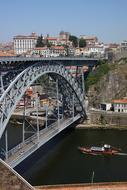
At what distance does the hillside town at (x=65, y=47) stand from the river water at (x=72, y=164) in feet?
68.3

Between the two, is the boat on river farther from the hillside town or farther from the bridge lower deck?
the hillside town

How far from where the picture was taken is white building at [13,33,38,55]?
88.1 meters

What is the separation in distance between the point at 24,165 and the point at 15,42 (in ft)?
226

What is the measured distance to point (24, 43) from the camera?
8838cm

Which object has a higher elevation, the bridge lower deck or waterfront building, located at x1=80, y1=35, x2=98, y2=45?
waterfront building, located at x1=80, y1=35, x2=98, y2=45

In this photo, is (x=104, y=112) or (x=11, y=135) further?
(x=104, y=112)

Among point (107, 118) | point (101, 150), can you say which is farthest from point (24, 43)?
point (101, 150)

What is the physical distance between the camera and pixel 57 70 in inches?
1195

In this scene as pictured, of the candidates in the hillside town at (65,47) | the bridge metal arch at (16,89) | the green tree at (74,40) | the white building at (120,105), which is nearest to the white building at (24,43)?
the hillside town at (65,47)

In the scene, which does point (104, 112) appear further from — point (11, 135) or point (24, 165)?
point (24, 165)

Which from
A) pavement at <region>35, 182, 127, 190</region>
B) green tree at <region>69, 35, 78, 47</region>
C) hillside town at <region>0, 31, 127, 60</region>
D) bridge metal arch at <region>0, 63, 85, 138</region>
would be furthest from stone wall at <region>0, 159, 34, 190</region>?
green tree at <region>69, 35, 78, 47</region>

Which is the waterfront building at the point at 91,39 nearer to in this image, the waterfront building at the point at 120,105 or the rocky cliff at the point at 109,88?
the rocky cliff at the point at 109,88

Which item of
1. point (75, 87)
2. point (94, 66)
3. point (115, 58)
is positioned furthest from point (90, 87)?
point (115, 58)

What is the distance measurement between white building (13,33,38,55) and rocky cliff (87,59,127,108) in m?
46.0
